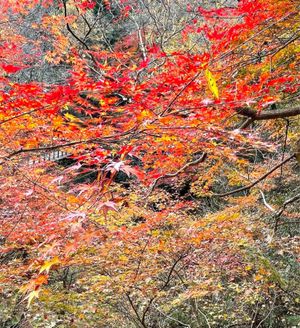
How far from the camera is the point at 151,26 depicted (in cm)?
1290

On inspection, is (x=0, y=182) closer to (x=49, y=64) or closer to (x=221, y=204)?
(x=221, y=204)

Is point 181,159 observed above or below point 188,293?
above

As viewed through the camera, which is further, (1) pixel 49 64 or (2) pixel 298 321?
(1) pixel 49 64

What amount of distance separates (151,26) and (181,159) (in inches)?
368

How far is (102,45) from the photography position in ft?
48.0

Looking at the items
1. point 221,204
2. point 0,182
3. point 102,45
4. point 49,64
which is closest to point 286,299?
point 0,182

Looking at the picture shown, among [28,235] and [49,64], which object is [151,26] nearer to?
[49,64]

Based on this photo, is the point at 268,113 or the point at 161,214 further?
the point at 161,214

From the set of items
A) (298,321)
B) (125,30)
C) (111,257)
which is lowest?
(298,321)

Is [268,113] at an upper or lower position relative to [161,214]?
upper

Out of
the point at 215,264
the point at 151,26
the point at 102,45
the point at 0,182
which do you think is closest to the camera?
the point at 215,264

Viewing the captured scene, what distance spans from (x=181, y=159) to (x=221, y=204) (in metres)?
5.99

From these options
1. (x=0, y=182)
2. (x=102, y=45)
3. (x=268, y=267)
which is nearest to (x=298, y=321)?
(x=268, y=267)

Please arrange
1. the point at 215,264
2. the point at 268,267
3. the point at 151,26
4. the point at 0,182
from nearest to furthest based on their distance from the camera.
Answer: the point at 268,267
the point at 215,264
the point at 0,182
the point at 151,26
